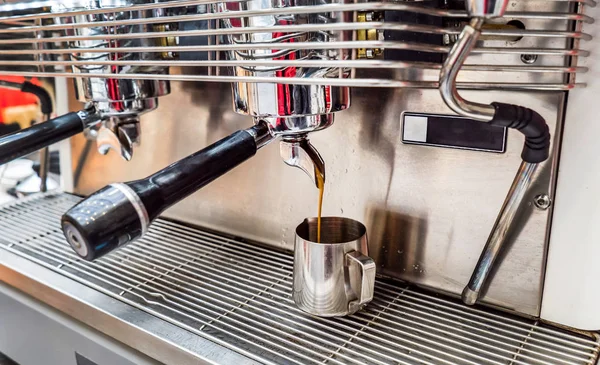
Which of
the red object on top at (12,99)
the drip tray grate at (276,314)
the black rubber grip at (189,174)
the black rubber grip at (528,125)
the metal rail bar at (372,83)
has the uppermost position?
the metal rail bar at (372,83)

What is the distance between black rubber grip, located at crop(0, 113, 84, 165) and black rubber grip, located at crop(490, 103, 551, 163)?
0.49 metres

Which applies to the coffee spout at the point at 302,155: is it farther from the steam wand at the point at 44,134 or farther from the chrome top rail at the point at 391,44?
the steam wand at the point at 44,134

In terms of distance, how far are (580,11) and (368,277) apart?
0.97 ft

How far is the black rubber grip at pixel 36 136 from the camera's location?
1.81 ft

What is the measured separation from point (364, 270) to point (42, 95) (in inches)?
27.8

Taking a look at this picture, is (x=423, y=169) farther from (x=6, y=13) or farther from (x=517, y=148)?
(x=6, y=13)

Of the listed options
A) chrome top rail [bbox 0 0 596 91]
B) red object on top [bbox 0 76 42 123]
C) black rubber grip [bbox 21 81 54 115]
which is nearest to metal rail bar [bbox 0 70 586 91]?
chrome top rail [bbox 0 0 596 91]

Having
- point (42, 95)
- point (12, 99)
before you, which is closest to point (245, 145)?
point (42, 95)

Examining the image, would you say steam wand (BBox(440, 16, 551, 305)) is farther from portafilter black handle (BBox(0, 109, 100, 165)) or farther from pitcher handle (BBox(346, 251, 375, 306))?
portafilter black handle (BBox(0, 109, 100, 165))

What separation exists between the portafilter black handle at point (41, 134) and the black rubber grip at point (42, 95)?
1.01ft

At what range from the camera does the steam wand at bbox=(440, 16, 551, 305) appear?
1.01 ft

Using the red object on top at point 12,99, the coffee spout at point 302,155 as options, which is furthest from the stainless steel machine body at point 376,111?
the red object on top at point 12,99

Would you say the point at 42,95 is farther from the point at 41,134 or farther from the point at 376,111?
the point at 376,111

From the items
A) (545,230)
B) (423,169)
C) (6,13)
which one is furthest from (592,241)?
(6,13)
